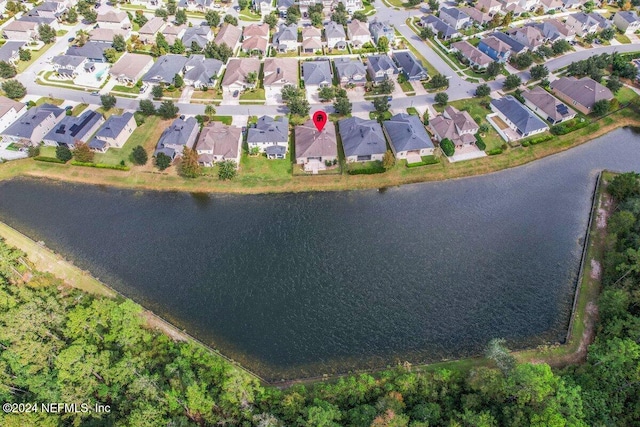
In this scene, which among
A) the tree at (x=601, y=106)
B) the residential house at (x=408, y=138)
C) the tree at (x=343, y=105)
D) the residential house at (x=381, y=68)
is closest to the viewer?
the residential house at (x=408, y=138)

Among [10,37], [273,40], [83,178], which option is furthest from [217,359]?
[10,37]

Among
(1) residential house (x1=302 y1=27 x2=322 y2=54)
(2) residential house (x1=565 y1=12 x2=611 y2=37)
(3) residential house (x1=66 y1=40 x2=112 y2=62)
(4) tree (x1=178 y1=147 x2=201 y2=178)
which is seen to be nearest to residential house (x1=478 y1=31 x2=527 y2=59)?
(2) residential house (x1=565 y1=12 x2=611 y2=37)

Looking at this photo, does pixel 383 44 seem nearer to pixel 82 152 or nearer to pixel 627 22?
pixel 627 22

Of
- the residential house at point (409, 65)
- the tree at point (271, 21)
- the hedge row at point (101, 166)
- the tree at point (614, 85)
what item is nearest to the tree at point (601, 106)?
the tree at point (614, 85)

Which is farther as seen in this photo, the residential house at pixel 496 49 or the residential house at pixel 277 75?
the residential house at pixel 496 49

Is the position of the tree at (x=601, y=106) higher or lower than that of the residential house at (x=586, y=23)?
lower

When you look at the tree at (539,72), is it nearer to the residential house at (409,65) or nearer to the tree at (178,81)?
the residential house at (409,65)
